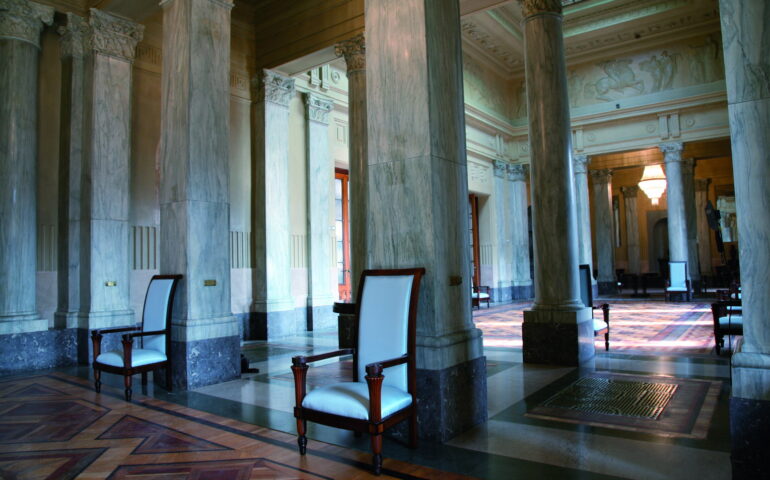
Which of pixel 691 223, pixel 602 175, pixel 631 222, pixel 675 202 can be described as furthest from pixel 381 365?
pixel 631 222

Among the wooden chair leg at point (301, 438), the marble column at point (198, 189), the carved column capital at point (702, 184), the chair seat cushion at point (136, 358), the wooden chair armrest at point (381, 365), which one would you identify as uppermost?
the carved column capital at point (702, 184)

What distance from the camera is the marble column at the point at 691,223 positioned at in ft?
53.7

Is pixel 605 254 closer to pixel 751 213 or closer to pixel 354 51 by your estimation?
pixel 354 51

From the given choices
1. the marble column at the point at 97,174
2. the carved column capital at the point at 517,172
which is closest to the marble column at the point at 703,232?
the carved column capital at the point at 517,172

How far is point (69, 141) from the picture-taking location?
22.8 ft

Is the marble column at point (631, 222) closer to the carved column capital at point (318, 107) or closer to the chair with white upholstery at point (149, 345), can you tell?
the carved column capital at point (318, 107)

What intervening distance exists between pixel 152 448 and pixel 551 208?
4.72 meters

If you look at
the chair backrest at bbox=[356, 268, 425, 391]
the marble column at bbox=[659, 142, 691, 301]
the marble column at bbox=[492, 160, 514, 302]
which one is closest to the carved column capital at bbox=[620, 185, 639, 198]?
the marble column at bbox=[659, 142, 691, 301]

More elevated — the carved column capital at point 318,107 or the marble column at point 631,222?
the carved column capital at point 318,107

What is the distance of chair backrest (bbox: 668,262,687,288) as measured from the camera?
565 inches

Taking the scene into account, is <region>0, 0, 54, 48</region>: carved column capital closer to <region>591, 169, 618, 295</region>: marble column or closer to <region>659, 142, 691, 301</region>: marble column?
<region>659, 142, 691, 301</region>: marble column

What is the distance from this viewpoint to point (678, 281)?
47.4 ft

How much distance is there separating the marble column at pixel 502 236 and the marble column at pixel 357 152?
1001 cm

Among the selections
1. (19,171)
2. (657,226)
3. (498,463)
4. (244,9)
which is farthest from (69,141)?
(657,226)
